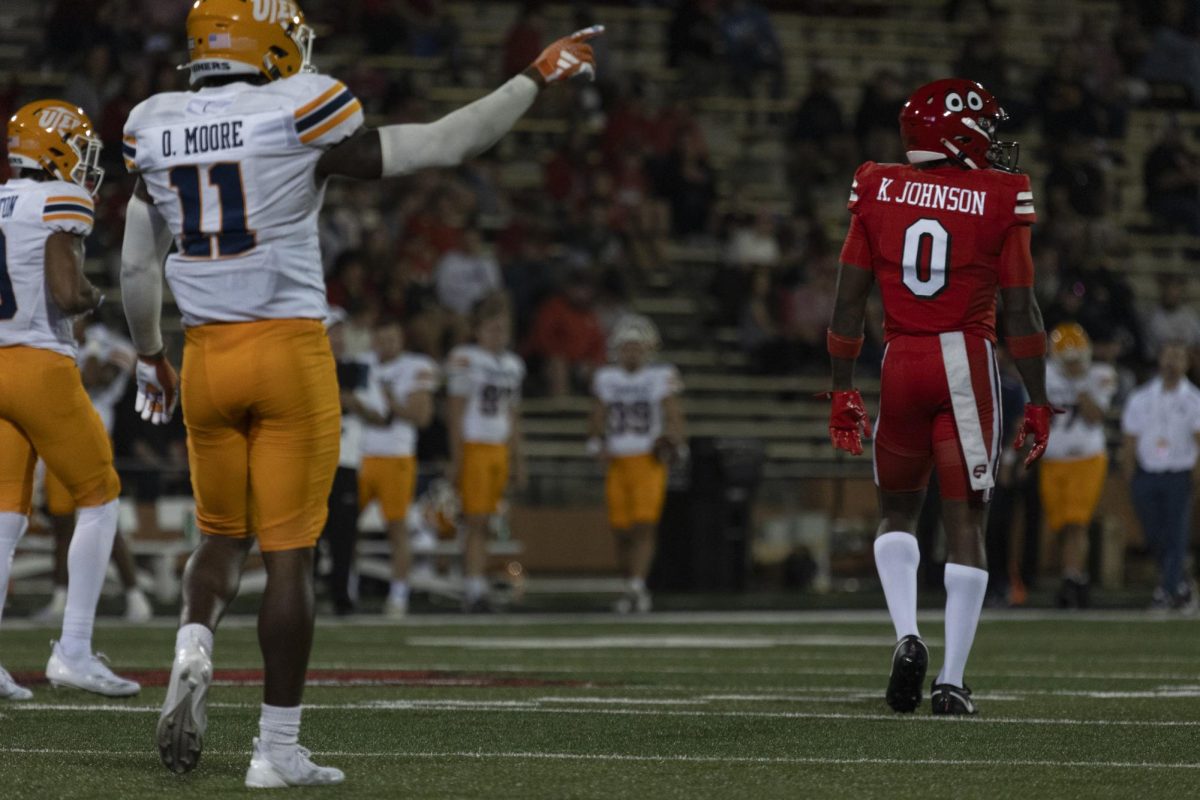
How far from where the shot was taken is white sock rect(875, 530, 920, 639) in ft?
22.4

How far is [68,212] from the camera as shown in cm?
692

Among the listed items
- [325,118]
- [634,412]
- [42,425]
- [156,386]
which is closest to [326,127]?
[325,118]

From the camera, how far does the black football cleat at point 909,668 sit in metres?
6.55

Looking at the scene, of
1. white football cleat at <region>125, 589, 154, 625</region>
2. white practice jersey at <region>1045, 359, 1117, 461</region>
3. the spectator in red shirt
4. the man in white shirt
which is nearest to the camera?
white football cleat at <region>125, 589, 154, 625</region>

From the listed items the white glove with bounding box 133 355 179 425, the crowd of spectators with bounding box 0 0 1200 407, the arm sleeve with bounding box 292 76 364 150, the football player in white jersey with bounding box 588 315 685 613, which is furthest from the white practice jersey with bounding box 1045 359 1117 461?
the arm sleeve with bounding box 292 76 364 150

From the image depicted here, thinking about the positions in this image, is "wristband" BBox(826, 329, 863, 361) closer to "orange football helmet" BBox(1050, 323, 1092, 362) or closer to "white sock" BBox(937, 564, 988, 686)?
"white sock" BBox(937, 564, 988, 686)

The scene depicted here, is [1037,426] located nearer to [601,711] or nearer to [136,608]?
[601,711]

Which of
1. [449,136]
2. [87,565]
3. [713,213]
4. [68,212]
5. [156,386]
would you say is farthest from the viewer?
[713,213]

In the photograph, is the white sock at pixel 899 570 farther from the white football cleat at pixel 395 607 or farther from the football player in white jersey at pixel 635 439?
the football player in white jersey at pixel 635 439

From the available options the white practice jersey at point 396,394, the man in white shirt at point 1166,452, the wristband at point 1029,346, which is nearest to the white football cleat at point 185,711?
the wristband at point 1029,346

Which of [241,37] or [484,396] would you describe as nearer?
[241,37]

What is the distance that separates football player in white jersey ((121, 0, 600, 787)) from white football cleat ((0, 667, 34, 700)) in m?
2.26

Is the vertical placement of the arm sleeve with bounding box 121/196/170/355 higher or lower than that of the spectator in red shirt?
higher

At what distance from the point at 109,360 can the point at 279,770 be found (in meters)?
8.18
